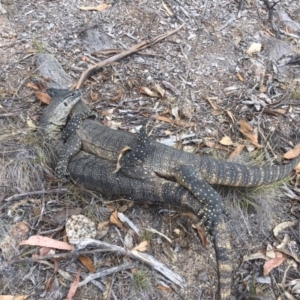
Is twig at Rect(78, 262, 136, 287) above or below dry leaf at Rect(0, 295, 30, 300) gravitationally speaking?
above

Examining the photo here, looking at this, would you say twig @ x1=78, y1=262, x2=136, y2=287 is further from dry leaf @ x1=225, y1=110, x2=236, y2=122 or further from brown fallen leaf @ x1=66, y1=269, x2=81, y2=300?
dry leaf @ x1=225, y1=110, x2=236, y2=122

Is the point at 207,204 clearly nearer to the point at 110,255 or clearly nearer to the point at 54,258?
the point at 110,255

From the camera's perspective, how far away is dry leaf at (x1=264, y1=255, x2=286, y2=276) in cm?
358

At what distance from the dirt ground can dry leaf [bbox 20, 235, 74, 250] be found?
0.07 meters

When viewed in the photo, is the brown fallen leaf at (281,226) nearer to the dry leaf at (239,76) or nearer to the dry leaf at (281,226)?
the dry leaf at (281,226)

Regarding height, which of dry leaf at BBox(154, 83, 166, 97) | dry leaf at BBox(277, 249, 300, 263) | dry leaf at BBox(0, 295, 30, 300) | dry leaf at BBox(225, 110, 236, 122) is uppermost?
dry leaf at BBox(154, 83, 166, 97)

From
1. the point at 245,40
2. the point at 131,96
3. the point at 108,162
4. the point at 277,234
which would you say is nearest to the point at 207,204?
the point at 277,234

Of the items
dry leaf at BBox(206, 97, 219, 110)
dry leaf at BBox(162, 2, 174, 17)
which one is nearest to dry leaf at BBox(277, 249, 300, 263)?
dry leaf at BBox(206, 97, 219, 110)

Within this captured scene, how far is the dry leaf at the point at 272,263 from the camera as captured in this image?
3.58m

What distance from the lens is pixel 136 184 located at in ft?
12.5

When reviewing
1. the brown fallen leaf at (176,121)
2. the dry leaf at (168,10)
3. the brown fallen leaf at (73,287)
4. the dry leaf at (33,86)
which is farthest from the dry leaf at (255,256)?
the dry leaf at (168,10)

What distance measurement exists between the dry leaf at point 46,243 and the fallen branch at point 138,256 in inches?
5.3

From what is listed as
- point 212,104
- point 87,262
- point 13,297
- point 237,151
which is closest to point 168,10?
point 212,104

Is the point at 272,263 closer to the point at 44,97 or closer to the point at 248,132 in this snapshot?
the point at 248,132
